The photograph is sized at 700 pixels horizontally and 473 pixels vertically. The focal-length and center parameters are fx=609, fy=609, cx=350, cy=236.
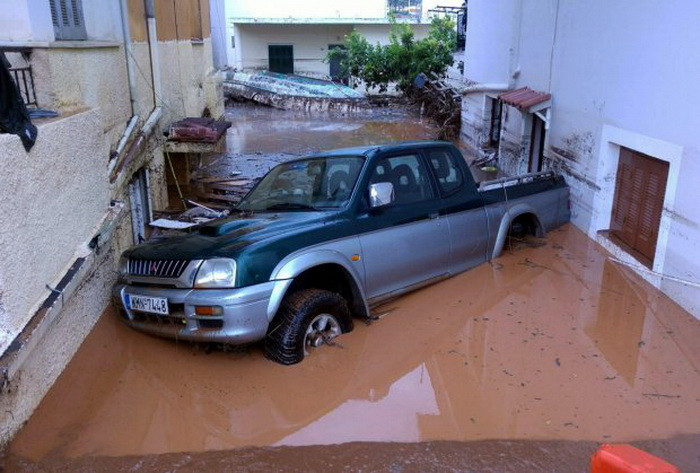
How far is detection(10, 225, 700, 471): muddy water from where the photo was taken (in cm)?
406

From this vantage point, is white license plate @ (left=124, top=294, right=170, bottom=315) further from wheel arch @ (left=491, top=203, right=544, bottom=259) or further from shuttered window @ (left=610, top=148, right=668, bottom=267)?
shuttered window @ (left=610, top=148, right=668, bottom=267)

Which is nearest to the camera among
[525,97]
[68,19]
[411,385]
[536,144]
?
[411,385]

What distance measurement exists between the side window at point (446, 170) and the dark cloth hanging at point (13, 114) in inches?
146

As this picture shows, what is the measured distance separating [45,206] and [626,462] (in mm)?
4308

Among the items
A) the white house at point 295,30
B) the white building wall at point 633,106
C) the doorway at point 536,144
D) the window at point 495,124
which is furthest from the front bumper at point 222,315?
the white house at point 295,30

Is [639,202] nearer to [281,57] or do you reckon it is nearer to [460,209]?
[460,209]

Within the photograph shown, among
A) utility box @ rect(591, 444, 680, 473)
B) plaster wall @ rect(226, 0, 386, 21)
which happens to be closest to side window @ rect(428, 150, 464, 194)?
utility box @ rect(591, 444, 680, 473)

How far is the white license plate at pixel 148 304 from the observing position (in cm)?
471

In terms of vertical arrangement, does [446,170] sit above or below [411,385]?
above

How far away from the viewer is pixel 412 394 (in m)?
4.60

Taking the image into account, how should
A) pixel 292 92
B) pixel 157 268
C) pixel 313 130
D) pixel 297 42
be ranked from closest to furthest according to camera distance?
pixel 157 268, pixel 313 130, pixel 292 92, pixel 297 42

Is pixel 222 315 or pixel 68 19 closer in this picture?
pixel 222 315

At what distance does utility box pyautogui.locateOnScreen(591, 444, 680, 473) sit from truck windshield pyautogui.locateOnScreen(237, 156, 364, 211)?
12.8ft

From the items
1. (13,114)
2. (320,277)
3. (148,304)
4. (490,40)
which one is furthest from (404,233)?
(490,40)
